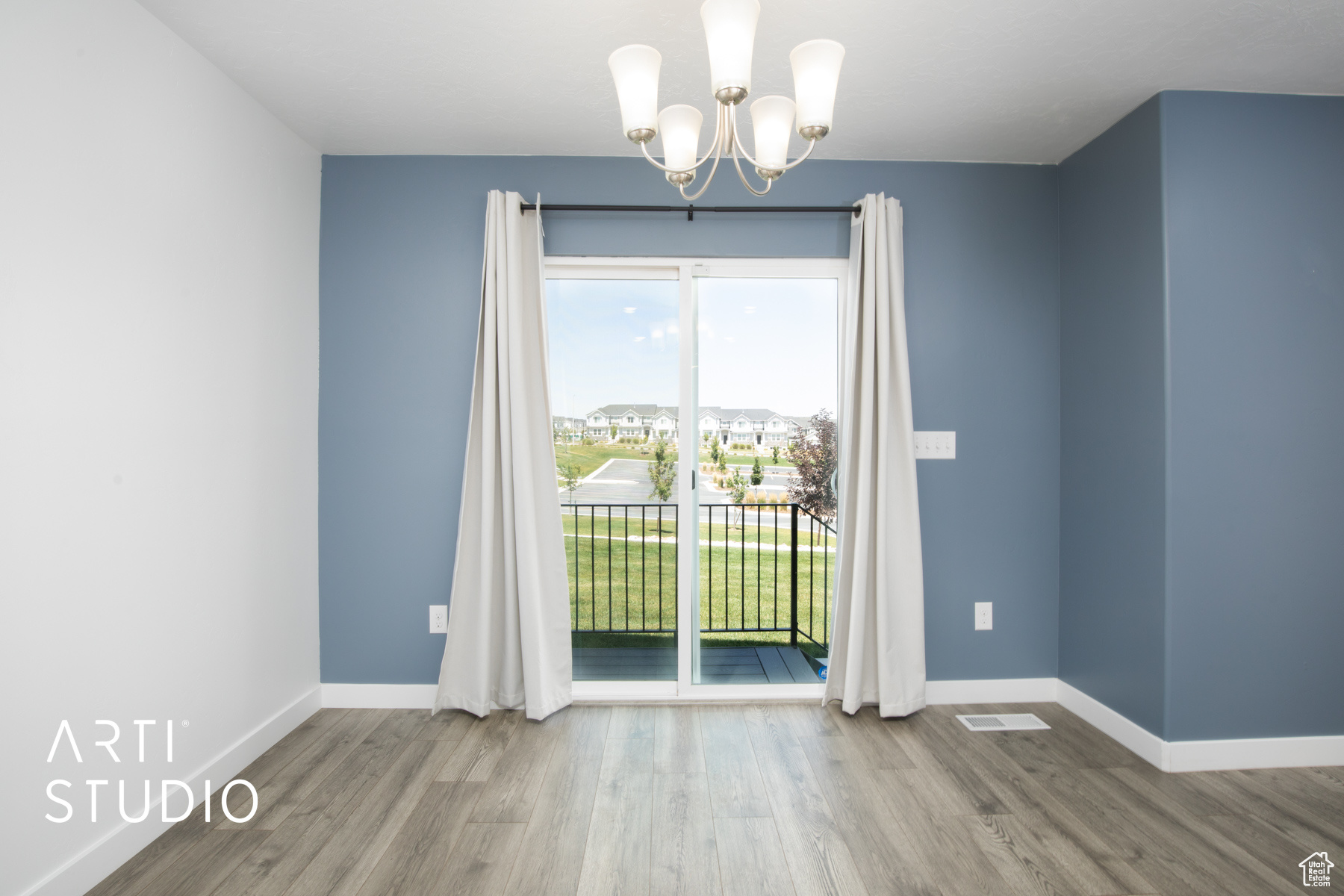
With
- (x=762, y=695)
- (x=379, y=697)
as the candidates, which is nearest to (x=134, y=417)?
(x=379, y=697)

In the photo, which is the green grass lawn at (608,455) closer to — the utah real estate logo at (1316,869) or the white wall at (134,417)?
the white wall at (134,417)

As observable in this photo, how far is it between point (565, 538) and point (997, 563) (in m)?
2.03

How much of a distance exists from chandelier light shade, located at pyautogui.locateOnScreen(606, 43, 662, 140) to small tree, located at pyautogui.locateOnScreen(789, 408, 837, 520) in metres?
1.81

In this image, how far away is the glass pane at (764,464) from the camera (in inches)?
117

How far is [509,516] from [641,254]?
133cm

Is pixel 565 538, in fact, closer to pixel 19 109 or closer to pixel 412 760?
pixel 412 760

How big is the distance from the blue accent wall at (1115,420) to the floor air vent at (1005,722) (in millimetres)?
276

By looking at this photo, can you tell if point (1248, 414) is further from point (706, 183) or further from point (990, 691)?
point (706, 183)

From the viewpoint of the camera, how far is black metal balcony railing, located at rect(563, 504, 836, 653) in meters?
3.01

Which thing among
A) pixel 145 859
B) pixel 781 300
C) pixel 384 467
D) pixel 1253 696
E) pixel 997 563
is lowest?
pixel 145 859

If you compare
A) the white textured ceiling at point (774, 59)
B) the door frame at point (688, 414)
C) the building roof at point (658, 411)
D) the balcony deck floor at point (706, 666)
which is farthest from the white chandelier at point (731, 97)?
the balcony deck floor at point (706, 666)

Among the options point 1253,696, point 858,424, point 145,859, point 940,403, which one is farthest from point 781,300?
point 145,859

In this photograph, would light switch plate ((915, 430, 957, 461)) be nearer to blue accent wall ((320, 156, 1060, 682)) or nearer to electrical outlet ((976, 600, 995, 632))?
blue accent wall ((320, 156, 1060, 682))

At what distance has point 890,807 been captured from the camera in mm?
Result: 2053
